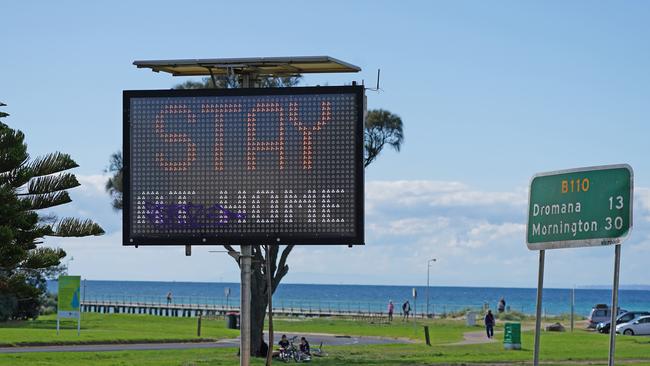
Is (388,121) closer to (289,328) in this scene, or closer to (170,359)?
(170,359)

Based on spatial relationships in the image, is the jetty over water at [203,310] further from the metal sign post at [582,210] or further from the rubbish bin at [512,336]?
the metal sign post at [582,210]

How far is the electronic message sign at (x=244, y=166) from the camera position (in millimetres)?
18422

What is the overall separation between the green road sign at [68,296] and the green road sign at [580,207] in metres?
41.0

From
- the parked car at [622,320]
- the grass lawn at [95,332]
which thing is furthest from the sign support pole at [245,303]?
the parked car at [622,320]

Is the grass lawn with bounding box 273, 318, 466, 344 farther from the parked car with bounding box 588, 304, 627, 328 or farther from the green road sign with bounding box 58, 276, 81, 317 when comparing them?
the green road sign with bounding box 58, 276, 81, 317

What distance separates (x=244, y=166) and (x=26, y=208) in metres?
9.42

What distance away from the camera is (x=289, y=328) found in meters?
72.0

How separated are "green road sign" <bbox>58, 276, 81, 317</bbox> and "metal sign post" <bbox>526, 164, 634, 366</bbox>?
41018 millimetres

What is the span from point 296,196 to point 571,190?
26.4 ft

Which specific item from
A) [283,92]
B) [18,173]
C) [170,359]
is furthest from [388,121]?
[283,92]

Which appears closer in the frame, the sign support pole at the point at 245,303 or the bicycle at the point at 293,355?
the sign support pole at the point at 245,303

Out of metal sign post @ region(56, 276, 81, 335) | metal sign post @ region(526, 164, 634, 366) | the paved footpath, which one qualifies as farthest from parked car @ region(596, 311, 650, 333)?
metal sign post @ region(526, 164, 634, 366)

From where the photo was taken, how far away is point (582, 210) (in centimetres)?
1089

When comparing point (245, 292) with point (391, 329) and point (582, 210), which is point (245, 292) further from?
point (391, 329)
